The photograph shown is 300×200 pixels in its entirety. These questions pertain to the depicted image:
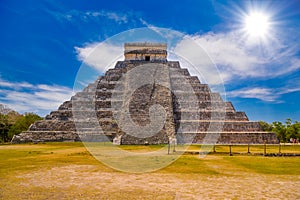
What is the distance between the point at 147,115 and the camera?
76.6 ft

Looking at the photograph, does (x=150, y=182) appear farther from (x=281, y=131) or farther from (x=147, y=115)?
(x=281, y=131)

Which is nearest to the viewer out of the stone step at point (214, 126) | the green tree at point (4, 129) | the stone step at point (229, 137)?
the stone step at point (229, 137)

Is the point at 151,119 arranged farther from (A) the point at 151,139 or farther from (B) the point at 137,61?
(B) the point at 137,61

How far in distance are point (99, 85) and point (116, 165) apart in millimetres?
21132

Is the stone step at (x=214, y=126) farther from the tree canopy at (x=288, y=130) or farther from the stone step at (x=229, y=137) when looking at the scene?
the tree canopy at (x=288, y=130)

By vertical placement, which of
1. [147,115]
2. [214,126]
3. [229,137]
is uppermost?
[147,115]

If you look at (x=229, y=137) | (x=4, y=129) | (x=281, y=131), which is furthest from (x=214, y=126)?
(x=4, y=129)

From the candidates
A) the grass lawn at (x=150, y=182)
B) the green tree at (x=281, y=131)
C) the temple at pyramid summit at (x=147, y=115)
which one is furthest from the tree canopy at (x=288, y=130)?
the grass lawn at (x=150, y=182)

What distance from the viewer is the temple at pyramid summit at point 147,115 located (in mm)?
22781

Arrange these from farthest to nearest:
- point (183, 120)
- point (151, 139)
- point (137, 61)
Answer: point (137, 61), point (183, 120), point (151, 139)

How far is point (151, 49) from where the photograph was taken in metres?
34.6

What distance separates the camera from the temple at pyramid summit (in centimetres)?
2278

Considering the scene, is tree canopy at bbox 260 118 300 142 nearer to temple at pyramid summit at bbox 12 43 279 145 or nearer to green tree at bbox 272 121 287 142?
green tree at bbox 272 121 287 142

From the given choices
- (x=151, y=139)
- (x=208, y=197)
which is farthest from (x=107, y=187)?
(x=151, y=139)
